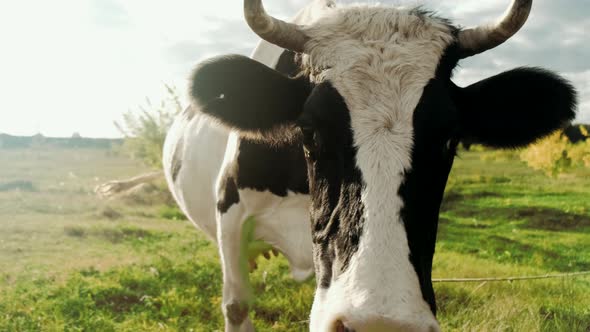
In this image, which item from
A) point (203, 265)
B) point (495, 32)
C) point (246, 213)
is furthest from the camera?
point (203, 265)

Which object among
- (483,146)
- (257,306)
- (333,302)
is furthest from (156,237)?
(333,302)

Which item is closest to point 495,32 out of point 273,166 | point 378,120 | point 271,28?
point 378,120

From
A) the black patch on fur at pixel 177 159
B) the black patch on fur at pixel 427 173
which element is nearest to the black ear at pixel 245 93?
the black patch on fur at pixel 427 173

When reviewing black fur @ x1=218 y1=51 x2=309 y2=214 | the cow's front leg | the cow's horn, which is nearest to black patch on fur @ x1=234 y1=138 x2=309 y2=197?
black fur @ x1=218 y1=51 x2=309 y2=214

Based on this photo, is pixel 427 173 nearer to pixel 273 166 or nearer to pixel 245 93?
pixel 245 93

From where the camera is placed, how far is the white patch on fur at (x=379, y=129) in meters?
1.77

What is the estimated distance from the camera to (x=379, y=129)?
7.04 ft

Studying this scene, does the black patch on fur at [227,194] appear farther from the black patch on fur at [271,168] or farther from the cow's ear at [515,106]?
the cow's ear at [515,106]

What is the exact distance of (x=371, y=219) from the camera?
195cm

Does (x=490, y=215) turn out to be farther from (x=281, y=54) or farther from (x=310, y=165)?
(x=310, y=165)

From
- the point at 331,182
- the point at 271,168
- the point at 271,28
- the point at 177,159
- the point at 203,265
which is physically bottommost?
the point at 203,265

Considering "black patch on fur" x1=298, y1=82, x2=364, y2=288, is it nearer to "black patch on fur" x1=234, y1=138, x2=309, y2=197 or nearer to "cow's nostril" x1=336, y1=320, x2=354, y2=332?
"cow's nostril" x1=336, y1=320, x2=354, y2=332

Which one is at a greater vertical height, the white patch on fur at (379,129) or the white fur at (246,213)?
the white patch on fur at (379,129)

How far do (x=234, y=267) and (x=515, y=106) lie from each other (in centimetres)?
222
